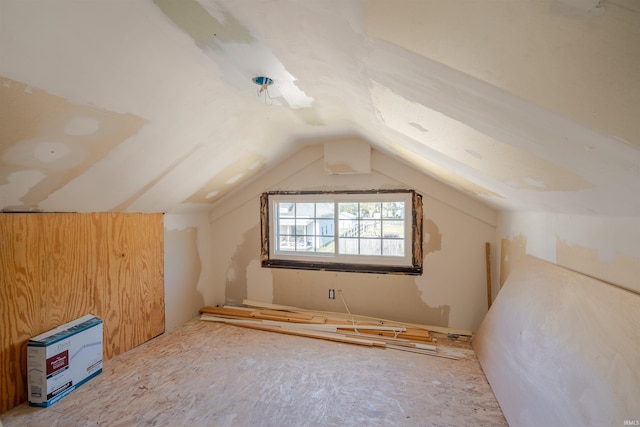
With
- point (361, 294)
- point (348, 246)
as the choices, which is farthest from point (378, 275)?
point (348, 246)

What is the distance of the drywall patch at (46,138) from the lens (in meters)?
1.52

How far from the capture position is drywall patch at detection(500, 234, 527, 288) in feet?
8.92

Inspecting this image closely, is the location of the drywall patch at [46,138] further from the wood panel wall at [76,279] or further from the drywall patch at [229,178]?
the drywall patch at [229,178]

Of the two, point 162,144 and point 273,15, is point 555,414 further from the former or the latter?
point 162,144

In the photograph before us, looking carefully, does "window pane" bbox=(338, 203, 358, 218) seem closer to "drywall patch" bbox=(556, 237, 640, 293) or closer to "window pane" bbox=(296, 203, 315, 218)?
"window pane" bbox=(296, 203, 315, 218)

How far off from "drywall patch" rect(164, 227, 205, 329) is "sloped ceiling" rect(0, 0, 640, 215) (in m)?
1.05

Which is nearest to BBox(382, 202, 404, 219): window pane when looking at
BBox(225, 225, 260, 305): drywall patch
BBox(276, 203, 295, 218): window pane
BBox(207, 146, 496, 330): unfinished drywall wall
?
BBox(207, 146, 496, 330): unfinished drywall wall

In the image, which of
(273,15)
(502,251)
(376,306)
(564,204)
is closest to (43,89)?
(273,15)

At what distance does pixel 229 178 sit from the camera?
373 cm

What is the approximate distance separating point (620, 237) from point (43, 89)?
292 centimetres

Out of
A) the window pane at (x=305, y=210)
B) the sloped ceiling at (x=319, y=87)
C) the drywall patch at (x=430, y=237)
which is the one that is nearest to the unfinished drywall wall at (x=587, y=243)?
the sloped ceiling at (x=319, y=87)

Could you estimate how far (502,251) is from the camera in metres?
3.24

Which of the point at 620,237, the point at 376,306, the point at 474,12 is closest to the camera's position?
the point at 474,12

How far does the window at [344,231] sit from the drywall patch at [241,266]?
159 millimetres
